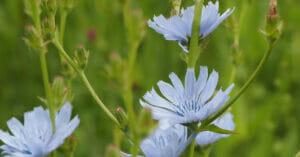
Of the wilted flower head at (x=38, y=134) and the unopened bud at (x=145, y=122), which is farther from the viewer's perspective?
the wilted flower head at (x=38, y=134)

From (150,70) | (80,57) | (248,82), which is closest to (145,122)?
(248,82)

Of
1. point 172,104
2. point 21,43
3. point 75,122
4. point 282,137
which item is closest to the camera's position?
point 75,122

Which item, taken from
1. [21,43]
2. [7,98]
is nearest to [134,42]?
[7,98]

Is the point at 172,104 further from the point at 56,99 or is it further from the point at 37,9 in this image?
the point at 37,9

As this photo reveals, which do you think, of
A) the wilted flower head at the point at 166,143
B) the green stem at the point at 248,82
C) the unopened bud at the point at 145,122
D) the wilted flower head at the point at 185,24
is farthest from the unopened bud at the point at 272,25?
the unopened bud at the point at 145,122

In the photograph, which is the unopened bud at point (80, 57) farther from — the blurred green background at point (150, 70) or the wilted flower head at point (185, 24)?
the blurred green background at point (150, 70)

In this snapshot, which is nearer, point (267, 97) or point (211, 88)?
point (211, 88)

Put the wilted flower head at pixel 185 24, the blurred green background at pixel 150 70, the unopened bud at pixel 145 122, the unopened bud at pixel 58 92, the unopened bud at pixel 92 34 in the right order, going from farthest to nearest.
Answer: the unopened bud at pixel 92 34 < the blurred green background at pixel 150 70 < the unopened bud at pixel 58 92 < the wilted flower head at pixel 185 24 < the unopened bud at pixel 145 122

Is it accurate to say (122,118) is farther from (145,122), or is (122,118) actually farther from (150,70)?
(150,70)
